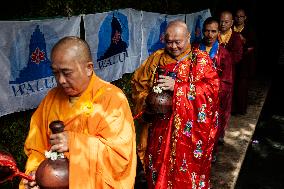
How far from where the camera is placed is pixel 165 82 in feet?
11.9

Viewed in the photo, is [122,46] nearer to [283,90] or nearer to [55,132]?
[55,132]

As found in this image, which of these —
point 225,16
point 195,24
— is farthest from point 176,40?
point 195,24

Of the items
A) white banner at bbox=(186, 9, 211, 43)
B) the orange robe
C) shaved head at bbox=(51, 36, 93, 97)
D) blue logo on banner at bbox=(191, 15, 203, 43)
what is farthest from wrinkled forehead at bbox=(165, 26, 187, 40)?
blue logo on banner at bbox=(191, 15, 203, 43)

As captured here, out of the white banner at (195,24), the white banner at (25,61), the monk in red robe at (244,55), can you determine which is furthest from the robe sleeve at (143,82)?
the white banner at (195,24)

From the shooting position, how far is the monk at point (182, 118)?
3.81 metres

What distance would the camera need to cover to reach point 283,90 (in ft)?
39.1

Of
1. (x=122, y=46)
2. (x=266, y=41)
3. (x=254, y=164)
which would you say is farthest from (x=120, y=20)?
(x=266, y=41)

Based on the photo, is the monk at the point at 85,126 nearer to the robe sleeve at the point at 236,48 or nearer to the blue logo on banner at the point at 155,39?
the blue logo on banner at the point at 155,39

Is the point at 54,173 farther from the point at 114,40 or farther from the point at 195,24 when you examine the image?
the point at 195,24

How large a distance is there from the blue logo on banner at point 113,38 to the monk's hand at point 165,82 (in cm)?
182

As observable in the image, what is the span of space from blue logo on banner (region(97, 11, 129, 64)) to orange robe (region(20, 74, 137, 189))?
8.59 feet

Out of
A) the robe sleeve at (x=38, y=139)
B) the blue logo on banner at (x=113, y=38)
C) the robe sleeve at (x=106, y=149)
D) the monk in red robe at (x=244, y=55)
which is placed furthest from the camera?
the monk in red robe at (x=244, y=55)

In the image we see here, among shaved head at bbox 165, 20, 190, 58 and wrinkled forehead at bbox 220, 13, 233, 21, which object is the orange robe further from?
wrinkled forehead at bbox 220, 13, 233, 21

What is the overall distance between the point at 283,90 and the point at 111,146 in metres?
10.6
